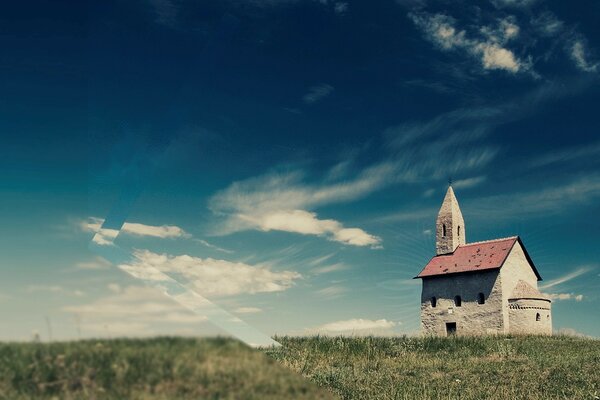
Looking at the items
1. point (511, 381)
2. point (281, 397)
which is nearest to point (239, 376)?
point (281, 397)

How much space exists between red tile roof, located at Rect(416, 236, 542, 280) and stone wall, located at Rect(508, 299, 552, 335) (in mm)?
4377

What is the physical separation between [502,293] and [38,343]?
2279 inches

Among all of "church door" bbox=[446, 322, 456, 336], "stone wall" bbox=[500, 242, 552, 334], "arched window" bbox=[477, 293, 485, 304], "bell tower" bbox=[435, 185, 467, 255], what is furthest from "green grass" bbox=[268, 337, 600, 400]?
"bell tower" bbox=[435, 185, 467, 255]

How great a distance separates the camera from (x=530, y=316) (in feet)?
180

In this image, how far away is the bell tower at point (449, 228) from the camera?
66.7 m

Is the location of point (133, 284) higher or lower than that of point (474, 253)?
lower

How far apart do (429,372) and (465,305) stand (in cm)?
4733

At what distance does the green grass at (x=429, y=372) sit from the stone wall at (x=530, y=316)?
37.5 meters

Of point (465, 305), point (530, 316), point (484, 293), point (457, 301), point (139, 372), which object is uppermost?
point (484, 293)

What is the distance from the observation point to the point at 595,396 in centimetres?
1005

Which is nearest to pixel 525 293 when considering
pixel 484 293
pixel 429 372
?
pixel 484 293

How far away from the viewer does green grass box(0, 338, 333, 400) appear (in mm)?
2113

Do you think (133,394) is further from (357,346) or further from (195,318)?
(357,346)

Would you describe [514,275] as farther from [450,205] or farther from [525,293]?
[450,205]
